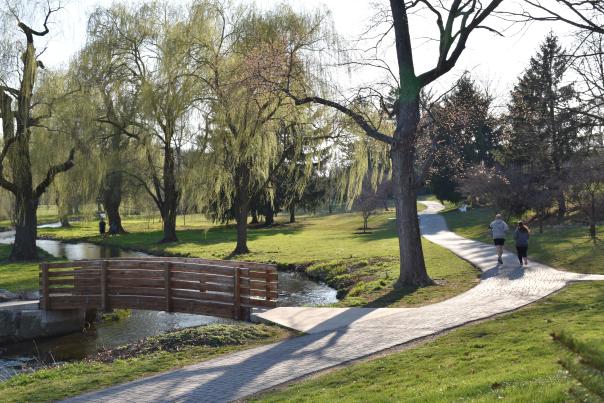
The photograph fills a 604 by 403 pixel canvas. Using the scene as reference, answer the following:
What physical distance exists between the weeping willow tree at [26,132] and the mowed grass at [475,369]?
2150 centimetres

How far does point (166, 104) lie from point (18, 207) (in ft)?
26.9

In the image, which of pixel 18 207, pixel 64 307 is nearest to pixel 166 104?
pixel 18 207

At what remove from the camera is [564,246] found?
76.9 feet

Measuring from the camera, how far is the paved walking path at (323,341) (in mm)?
8195

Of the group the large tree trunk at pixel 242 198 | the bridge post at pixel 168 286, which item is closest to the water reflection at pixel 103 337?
the bridge post at pixel 168 286

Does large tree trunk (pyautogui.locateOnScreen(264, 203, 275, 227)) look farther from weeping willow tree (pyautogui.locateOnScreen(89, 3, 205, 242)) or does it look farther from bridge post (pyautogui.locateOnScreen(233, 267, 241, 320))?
bridge post (pyautogui.locateOnScreen(233, 267, 241, 320))

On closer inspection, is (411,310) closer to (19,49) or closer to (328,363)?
(328,363)

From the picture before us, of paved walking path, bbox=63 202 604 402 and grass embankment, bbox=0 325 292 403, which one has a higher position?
paved walking path, bbox=63 202 604 402

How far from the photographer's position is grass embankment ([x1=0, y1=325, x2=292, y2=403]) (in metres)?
8.93

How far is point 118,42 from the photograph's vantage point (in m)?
30.4

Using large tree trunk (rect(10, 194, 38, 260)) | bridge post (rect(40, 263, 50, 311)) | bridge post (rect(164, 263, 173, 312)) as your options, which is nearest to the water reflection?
bridge post (rect(164, 263, 173, 312))

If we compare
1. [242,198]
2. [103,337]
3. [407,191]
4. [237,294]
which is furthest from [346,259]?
[103,337]

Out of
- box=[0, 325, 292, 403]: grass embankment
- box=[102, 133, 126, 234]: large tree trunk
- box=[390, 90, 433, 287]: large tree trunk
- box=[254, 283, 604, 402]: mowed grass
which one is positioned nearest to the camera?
box=[254, 283, 604, 402]: mowed grass

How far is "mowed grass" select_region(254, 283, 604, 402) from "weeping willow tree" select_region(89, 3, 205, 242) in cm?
1941
